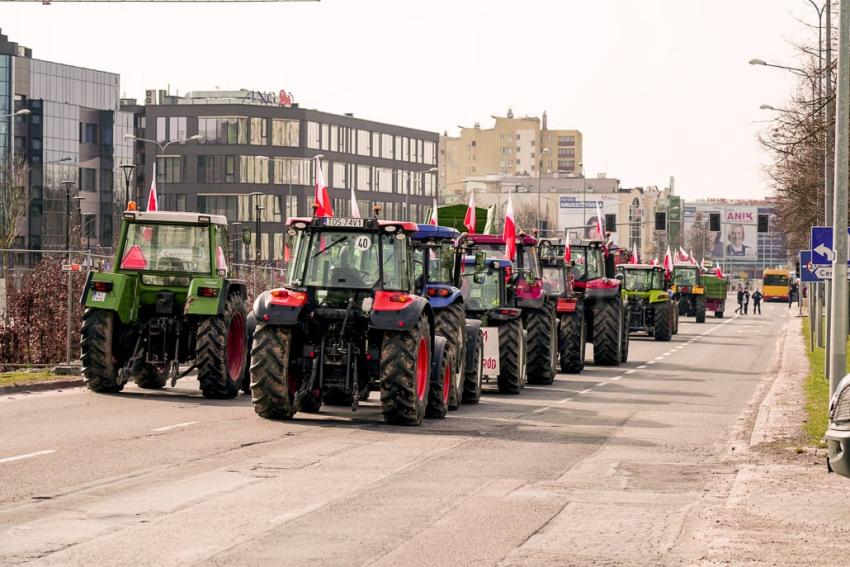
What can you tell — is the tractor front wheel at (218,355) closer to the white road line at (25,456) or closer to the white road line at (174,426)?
the white road line at (174,426)

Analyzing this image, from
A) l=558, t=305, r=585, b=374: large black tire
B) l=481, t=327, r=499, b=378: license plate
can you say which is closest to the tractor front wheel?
l=481, t=327, r=499, b=378: license plate

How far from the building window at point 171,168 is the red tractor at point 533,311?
93860 millimetres

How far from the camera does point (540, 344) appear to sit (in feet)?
97.9

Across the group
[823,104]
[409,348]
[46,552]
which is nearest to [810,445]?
[409,348]

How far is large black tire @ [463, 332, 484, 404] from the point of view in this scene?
947 inches

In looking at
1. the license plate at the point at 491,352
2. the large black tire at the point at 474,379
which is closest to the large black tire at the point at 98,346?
the large black tire at the point at 474,379

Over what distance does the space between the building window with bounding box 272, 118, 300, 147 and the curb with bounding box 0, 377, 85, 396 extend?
99380mm

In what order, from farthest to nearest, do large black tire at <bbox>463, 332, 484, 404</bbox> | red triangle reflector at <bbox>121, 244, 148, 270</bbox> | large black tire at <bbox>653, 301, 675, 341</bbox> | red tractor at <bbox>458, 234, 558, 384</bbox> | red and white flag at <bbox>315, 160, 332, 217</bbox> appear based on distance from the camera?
large black tire at <bbox>653, 301, 675, 341</bbox>
red tractor at <bbox>458, 234, 558, 384</bbox>
red triangle reflector at <bbox>121, 244, 148, 270</bbox>
large black tire at <bbox>463, 332, 484, 404</bbox>
red and white flag at <bbox>315, 160, 332, 217</bbox>

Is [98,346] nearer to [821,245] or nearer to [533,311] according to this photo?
[533,311]

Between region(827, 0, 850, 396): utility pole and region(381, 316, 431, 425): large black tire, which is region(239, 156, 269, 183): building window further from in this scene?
region(381, 316, 431, 425): large black tire

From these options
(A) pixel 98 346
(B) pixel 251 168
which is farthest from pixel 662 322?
(B) pixel 251 168

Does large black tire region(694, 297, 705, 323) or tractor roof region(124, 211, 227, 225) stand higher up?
tractor roof region(124, 211, 227, 225)

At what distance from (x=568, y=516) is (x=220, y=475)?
349 centimetres

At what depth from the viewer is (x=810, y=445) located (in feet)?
59.7
